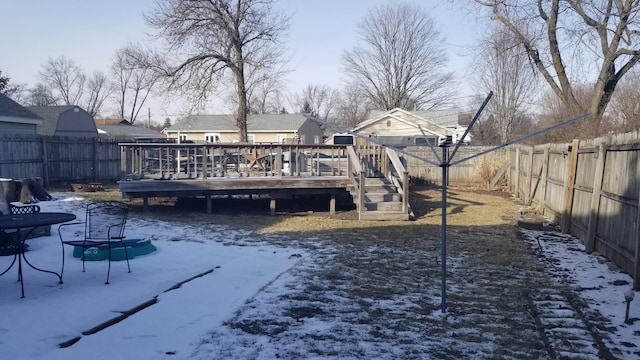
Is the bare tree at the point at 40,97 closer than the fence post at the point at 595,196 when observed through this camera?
No

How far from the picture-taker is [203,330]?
13.3 ft

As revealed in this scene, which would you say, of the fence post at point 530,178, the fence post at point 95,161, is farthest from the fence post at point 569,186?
the fence post at point 95,161

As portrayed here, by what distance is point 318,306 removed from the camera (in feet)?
16.0

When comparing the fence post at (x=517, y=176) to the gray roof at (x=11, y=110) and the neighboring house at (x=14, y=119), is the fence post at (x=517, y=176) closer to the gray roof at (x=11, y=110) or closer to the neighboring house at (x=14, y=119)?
the neighboring house at (x=14, y=119)

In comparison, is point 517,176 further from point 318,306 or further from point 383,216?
point 318,306

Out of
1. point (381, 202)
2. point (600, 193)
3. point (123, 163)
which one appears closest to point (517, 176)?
point (381, 202)

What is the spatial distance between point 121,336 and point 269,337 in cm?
115

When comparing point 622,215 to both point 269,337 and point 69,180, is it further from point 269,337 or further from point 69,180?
point 69,180

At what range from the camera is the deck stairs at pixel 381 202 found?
1099 centimetres

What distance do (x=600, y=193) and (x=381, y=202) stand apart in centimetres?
511

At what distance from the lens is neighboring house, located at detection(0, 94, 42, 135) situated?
1881 cm

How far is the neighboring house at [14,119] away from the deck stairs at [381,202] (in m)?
14.8

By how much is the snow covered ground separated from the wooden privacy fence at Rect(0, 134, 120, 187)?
30.9ft

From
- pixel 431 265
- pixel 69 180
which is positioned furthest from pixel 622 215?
pixel 69 180
